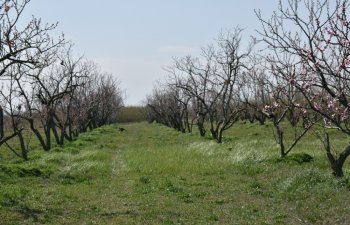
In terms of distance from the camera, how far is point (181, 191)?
14.4 metres

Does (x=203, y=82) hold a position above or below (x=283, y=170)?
above

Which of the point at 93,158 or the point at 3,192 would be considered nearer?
the point at 3,192

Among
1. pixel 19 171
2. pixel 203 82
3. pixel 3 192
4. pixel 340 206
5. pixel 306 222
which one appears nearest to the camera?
pixel 306 222

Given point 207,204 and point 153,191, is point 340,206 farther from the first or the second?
point 153,191

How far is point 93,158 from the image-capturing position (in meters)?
23.0

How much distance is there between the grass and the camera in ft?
36.2

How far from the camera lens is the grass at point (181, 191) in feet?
36.2

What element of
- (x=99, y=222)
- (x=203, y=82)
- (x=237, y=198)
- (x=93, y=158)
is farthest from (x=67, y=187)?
(x=203, y=82)

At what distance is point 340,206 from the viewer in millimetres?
10945

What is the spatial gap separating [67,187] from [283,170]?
7915mm

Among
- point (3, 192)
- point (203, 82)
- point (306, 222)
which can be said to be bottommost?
point (306, 222)

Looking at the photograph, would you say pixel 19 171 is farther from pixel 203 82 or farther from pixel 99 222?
pixel 203 82

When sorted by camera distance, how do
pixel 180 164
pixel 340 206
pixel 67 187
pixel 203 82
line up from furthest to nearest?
pixel 203 82 < pixel 180 164 < pixel 67 187 < pixel 340 206

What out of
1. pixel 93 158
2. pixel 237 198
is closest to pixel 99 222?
pixel 237 198
